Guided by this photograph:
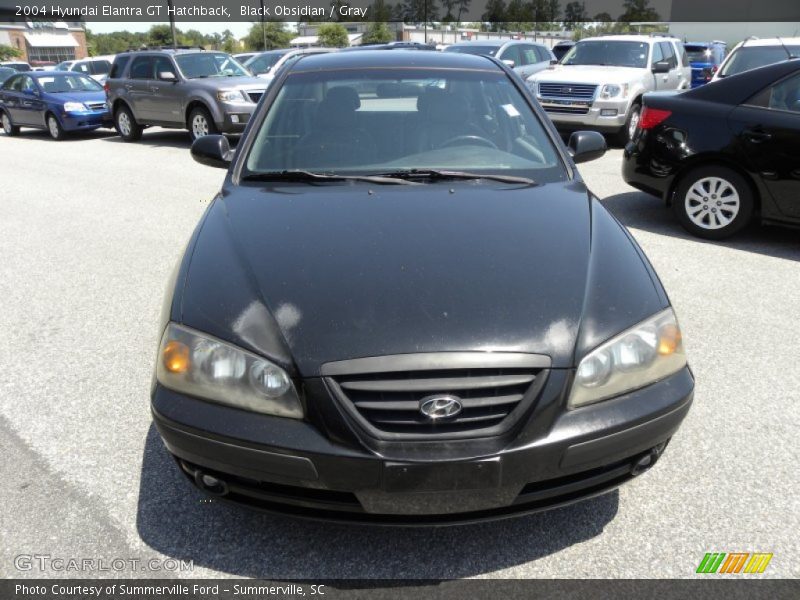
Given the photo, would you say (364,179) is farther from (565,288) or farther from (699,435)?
(699,435)

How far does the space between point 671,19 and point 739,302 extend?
72093 mm

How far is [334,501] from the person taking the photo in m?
2.14

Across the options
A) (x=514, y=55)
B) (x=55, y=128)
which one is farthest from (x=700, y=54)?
(x=55, y=128)

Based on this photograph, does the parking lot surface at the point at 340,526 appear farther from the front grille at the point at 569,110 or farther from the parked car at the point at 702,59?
Answer: the parked car at the point at 702,59

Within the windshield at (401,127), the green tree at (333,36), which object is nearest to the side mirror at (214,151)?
the windshield at (401,127)

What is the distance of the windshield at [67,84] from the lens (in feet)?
54.0

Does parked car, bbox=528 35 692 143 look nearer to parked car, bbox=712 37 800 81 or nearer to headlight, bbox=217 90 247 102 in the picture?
parked car, bbox=712 37 800 81

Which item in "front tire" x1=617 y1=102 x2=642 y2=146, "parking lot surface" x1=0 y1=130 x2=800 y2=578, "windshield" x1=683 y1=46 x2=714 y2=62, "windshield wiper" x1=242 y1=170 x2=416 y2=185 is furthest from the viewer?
"windshield" x1=683 y1=46 x2=714 y2=62

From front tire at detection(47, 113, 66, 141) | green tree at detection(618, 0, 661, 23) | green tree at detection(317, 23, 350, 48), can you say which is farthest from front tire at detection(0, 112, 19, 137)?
green tree at detection(618, 0, 661, 23)

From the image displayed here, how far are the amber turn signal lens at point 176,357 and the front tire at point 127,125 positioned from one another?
13918 mm

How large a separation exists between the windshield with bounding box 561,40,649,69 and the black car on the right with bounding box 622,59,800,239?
6.06m

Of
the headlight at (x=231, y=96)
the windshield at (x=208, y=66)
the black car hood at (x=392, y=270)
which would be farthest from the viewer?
the windshield at (x=208, y=66)

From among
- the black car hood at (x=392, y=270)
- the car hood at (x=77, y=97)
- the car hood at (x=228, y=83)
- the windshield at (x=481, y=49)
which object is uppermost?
the windshield at (x=481, y=49)

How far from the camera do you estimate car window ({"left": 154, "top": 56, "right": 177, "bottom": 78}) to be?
14.0m
